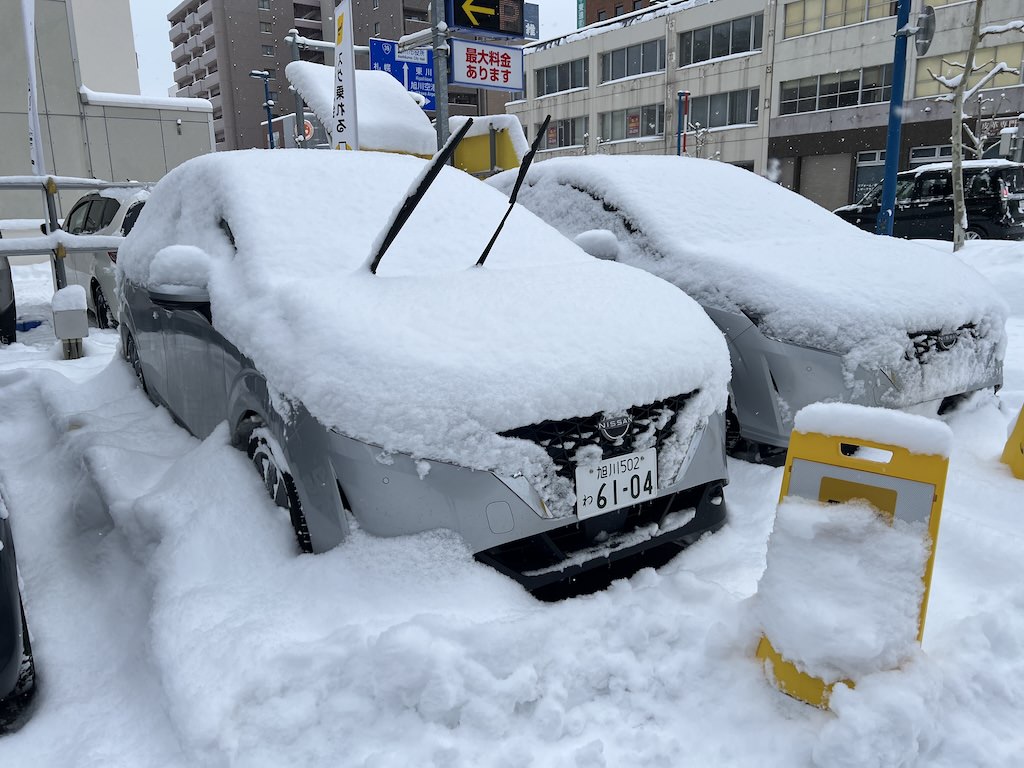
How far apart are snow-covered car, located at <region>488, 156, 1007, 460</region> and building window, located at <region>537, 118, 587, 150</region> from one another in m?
36.0

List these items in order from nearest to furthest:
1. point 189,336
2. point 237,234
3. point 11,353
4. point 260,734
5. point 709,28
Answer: point 260,734, point 237,234, point 189,336, point 11,353, point 709,28

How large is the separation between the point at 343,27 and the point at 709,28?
2786 centimetres

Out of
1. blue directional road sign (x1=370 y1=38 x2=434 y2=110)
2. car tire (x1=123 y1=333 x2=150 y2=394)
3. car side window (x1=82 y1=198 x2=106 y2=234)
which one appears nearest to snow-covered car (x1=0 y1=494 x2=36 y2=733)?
car tire (x1=123 y1=333 x2=150 y2=394)

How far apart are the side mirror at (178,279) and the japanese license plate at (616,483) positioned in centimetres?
157

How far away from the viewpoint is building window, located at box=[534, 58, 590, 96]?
Answer: 38281 millimetres

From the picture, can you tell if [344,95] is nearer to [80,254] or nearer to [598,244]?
[80,254]

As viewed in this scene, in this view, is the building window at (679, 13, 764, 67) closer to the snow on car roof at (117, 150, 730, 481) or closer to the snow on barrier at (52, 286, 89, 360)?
the snow on barrier at (52, 286, 89, 360)

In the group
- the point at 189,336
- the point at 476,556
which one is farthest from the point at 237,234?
the point at 476,556

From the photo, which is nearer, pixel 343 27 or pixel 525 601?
pixel 525 601

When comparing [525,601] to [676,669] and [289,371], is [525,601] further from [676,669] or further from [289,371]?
[289,371]

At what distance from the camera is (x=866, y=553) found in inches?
73.3

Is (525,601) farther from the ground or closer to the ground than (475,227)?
closer to the ground

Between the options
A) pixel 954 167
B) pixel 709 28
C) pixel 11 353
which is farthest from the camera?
pixel 709 28

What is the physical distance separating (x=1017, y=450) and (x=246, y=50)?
216 feet
